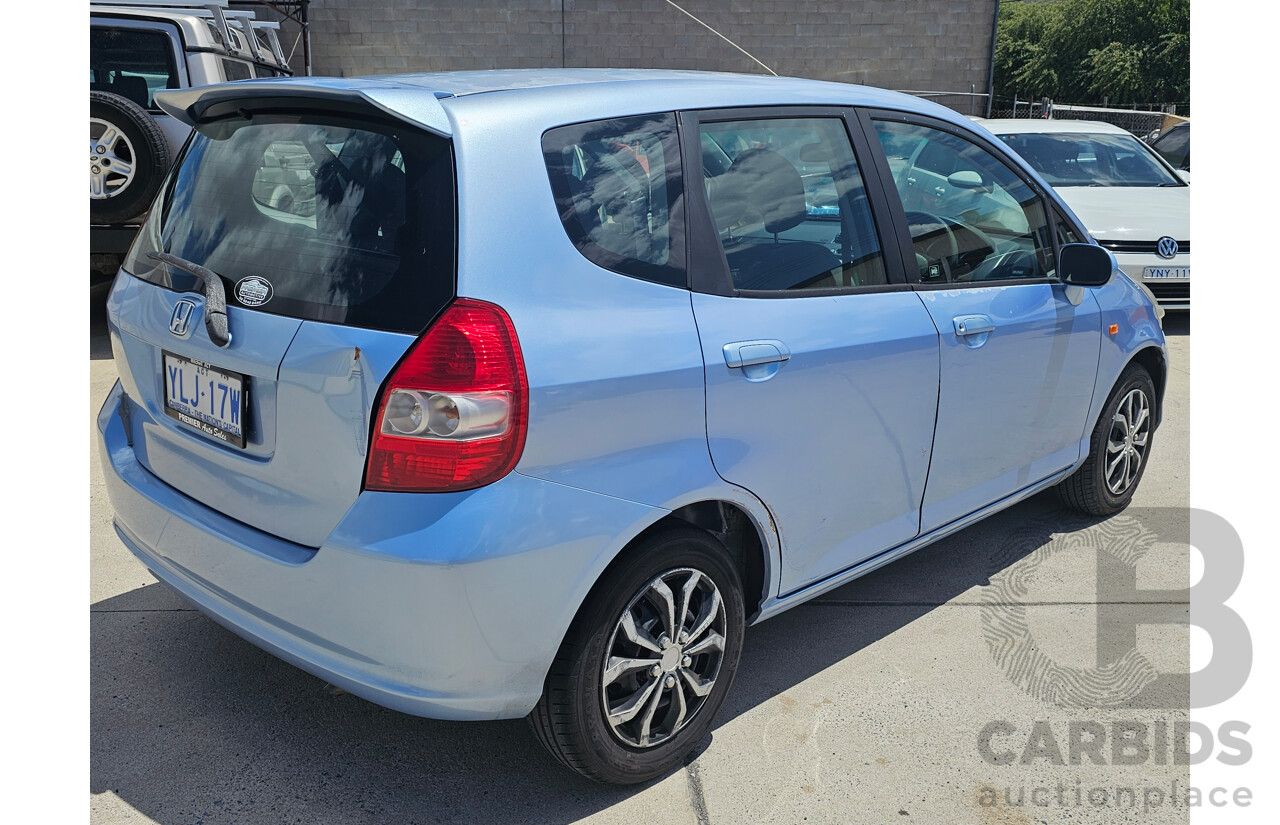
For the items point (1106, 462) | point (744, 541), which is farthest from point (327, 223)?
point (1106, 462)

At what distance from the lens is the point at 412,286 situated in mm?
2209

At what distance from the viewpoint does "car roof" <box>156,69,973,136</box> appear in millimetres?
2316

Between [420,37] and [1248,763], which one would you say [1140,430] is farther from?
[420,37]

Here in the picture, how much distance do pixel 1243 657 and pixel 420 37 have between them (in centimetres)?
1923

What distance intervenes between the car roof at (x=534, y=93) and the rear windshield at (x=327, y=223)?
7 centimetres

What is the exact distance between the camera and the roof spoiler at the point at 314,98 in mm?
2266

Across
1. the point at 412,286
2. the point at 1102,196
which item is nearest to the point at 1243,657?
the point at 412,286

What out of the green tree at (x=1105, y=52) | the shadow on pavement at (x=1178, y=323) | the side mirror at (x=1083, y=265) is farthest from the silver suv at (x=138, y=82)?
the green tree at (x=1105, y=52)

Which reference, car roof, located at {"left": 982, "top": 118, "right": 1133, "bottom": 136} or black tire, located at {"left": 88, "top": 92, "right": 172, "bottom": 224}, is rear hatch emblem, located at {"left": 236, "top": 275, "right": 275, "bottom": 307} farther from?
car roof, located at {"left": 982, "top": 118, "right": 1133, "bottom": 136}

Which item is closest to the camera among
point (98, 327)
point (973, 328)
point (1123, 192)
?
point (973, 328)

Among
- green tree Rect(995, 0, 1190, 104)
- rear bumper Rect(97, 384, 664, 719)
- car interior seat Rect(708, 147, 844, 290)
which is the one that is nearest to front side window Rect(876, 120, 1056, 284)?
car interior seat Rect(708, 147, 844, 290)

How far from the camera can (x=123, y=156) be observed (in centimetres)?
638

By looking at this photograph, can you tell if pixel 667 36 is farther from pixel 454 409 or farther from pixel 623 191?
pixel 454 409

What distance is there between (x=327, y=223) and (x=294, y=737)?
1421 mm
